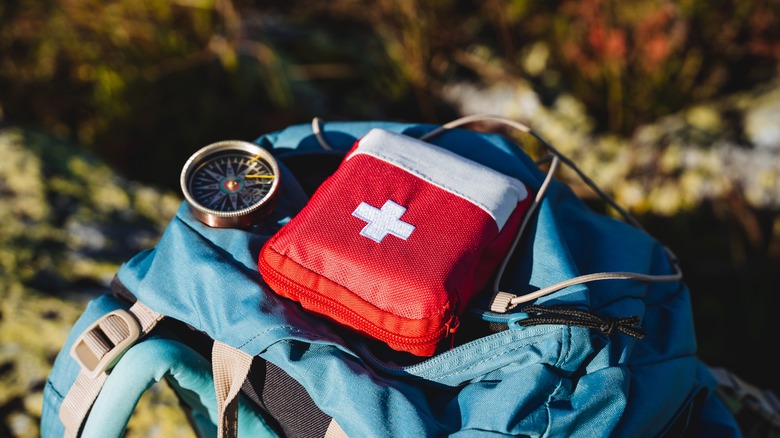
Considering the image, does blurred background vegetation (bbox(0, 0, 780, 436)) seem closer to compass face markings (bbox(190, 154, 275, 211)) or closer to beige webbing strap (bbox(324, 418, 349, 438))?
compass face markings (bbox(190, 154, 275, 211))

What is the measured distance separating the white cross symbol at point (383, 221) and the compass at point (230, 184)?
0.81ft

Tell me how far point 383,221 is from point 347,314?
205 millimetres

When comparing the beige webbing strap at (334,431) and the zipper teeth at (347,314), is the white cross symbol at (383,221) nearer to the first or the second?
the zipper teeth at (347,314)

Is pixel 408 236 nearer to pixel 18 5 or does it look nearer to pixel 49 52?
pixel 49 52

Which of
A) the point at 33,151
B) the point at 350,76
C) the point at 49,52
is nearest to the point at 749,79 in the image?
the point at 350,76

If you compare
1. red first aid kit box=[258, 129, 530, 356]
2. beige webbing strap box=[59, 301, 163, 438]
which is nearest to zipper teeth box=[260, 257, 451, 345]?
red first aid kit box=[258, 129, 530, 356]

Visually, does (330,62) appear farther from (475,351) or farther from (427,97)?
(475,351)

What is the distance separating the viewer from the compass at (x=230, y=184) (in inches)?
58.5

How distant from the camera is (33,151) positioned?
2.47 m

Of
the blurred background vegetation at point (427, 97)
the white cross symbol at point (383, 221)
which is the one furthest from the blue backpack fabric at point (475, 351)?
the blurred background vegetation at point (427, 97)

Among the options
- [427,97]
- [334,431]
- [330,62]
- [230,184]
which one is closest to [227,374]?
[334,431]

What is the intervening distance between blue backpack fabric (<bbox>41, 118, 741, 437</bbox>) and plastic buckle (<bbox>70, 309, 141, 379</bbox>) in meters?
0.03

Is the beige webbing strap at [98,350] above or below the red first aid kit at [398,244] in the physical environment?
below

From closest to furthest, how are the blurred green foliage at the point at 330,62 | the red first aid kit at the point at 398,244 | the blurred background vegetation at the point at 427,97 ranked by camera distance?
the red first aid kit at the point at 398,244 < the blurred background vegetation at the point at 427,97 < the blurred green foliage at the point at 330,62
